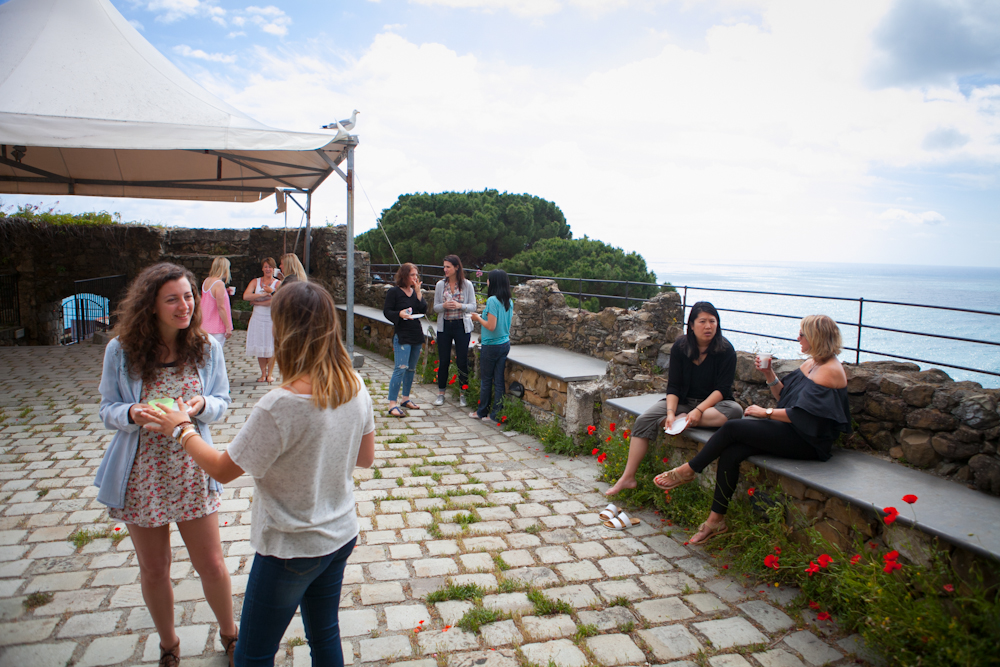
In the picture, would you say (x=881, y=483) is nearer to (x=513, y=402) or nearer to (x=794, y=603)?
(x=794, y=603)

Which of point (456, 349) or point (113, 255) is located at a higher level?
point (113, 255)

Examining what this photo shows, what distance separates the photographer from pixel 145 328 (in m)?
2.27

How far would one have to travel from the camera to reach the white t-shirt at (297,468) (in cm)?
168

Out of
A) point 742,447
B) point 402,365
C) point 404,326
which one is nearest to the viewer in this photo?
point 742,447

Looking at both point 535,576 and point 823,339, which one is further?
point 823,339

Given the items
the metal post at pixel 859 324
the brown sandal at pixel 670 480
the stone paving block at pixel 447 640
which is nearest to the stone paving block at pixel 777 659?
the stone paving block at pixel 447 640

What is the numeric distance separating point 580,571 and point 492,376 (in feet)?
11.0

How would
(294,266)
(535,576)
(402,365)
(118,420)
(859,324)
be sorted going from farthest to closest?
(294,266) → (402,365) → (859,324) → (535,576) → (118,420)

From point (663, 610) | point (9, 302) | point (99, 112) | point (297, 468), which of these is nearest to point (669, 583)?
point (663, 610)

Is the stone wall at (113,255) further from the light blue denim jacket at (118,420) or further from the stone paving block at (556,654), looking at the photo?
the stone paving block at (556,654)

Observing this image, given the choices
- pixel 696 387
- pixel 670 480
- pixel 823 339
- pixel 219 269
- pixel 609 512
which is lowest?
pixel 609 512

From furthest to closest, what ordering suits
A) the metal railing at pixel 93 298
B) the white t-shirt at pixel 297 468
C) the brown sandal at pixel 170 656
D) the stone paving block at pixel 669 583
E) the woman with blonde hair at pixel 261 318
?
the metal railing at pixel 93 298
the woman with blonde hair at pixel 261 318
the stone paving block at pixel 669 583
the brown sandal at pixel 170 656
the white t-shirt at pixel 297 468

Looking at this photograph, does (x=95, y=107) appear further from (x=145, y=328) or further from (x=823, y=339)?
(x=823, y=339)

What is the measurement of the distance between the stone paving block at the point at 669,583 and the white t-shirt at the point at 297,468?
6.59 ft
